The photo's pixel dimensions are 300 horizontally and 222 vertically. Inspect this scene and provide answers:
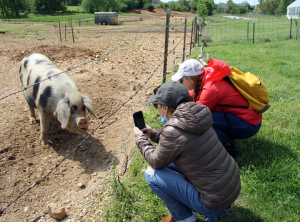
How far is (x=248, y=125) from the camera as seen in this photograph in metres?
3.20

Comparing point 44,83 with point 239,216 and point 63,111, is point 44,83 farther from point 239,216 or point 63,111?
point 239,216

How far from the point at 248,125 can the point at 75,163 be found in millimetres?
2844

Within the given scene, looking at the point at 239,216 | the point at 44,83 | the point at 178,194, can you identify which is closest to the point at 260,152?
the point at 239,216

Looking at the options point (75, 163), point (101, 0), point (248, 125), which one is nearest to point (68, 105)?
point (75, 163)

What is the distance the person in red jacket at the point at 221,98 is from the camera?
3.05 m

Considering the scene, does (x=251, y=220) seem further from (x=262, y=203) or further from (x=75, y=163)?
(x=75, y=163)

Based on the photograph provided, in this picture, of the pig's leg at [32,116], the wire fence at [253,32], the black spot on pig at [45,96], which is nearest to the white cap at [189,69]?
the black spot on pig at [45,96]

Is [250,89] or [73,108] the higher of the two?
[250,89]

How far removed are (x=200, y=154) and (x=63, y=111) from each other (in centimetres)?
274

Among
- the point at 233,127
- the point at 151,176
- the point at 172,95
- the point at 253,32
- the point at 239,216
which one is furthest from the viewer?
the point at 253,32

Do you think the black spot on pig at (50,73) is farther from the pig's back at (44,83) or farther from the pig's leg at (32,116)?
the pig's leg at (32,116)

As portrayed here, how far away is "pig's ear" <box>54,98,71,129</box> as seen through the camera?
156 inches

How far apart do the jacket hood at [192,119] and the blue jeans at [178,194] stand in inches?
21.4

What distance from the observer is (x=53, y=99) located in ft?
14.4
